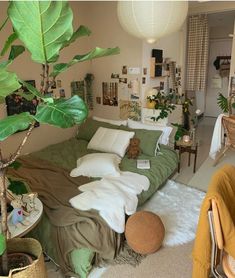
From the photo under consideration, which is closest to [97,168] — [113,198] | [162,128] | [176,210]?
[113,198]

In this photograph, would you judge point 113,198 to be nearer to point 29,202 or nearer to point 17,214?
point 29,202

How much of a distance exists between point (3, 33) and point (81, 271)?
237cm

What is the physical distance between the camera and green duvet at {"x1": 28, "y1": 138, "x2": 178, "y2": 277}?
1700mm

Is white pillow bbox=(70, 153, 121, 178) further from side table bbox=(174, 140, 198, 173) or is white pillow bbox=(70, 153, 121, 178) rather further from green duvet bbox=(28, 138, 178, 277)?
side table bbox=(174, 140, 198, 173)

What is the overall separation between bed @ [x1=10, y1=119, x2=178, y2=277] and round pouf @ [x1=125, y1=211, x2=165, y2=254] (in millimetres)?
116

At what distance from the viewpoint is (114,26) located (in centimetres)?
335

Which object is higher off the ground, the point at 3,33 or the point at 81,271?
the point at 3,33

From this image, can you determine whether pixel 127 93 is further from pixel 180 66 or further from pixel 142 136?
pixel 180 66

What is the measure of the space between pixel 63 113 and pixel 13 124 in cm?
18

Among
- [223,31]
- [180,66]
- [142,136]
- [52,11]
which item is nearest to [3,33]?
[142,136]

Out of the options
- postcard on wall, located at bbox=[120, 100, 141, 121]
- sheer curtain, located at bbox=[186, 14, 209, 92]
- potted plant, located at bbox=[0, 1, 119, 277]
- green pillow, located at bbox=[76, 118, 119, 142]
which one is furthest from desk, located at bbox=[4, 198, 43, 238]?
sheer curtain, located at bbox=[186, 14, 209, 92]

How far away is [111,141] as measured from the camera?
2.96m

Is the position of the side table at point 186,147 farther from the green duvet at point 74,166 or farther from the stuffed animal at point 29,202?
the stuffed animal at point 29,202

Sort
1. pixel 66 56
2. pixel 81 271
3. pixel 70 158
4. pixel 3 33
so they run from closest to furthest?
pixel 81 271 → pixel 3 33 → pixel 70 158 → pixel 66 56
